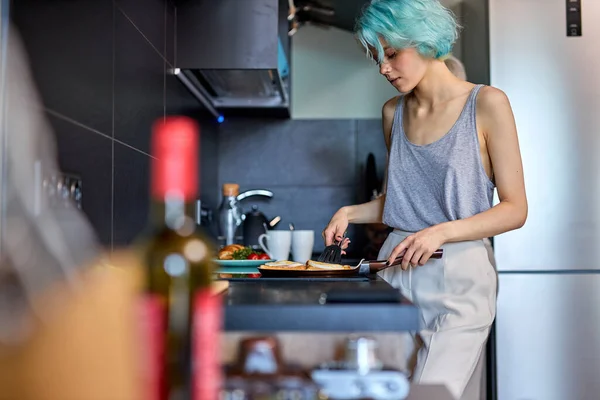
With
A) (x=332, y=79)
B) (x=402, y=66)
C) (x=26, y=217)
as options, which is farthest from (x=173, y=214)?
(x=332, y=79)

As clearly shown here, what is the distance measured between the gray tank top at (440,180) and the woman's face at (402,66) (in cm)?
14

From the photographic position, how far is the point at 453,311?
4.91ft

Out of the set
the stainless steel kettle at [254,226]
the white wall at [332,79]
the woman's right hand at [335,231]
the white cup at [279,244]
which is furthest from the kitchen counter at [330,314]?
the white wall at [332,79]

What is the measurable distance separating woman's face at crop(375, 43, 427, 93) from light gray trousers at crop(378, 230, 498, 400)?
393 mm

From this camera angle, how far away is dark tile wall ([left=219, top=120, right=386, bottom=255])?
345 centimetres

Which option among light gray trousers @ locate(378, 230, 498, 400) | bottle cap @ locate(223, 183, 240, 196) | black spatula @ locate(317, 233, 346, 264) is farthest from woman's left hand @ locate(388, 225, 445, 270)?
bottle cap @ locate(223, 183, 240, 196)

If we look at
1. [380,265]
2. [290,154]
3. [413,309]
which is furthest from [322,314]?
[290,154]

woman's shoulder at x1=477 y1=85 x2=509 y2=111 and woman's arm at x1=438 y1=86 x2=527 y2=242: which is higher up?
woman's shoulder at x1=477 y1=85 x2=509 y2=111

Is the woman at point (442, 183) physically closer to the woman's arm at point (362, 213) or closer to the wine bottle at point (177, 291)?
the woman's arm at point (362, 213)

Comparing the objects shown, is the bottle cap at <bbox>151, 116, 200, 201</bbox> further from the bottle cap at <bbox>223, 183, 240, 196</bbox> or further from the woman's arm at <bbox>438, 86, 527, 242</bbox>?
the bottle cap at <bbox>223, 183, 240, 196</bbox>

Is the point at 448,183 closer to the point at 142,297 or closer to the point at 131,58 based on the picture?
the point at 131,58

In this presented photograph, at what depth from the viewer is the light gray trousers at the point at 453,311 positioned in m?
1.38

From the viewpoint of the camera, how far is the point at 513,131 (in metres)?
1.56

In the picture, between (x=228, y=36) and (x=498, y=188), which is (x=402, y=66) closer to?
(x=498, y=188)
